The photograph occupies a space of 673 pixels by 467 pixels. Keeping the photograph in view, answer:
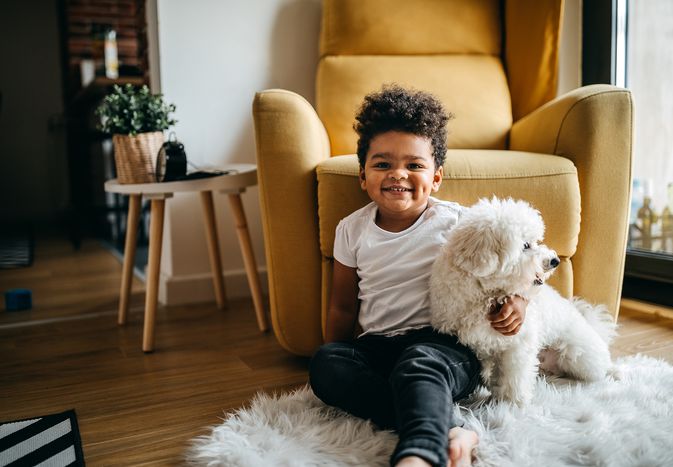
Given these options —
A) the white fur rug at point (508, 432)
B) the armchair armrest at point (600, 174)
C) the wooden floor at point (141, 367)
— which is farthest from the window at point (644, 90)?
the white fur rug at point (508, 432)

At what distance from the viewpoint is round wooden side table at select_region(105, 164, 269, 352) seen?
172cm

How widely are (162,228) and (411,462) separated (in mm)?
1135

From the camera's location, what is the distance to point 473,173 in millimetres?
1424

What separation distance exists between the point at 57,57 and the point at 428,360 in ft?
20.1

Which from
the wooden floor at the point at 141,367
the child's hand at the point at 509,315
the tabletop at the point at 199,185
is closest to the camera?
the child's hand at the point at 509,315

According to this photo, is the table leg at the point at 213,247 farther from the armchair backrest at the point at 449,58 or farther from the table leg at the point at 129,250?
the armchair backrest at the point at 449,58

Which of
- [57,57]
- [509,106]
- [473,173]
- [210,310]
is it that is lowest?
[210,310]

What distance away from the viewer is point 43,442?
1.13 m

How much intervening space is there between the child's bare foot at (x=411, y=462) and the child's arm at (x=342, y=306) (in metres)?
0.51

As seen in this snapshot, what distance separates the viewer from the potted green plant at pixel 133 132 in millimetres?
1801

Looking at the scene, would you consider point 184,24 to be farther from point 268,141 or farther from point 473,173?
point 473,173

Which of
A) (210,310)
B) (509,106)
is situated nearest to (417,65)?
(509,106)

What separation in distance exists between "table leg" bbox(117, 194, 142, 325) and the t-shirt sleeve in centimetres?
90

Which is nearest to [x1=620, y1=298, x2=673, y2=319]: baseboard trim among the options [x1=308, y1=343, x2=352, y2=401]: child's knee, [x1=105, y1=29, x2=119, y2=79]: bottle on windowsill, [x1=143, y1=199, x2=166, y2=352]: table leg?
[x1=308, y1=343, x2=352, y2=401]: child's knee
